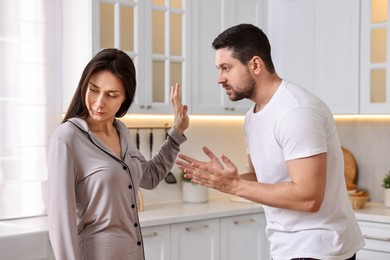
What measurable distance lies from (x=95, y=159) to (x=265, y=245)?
96.2 inches

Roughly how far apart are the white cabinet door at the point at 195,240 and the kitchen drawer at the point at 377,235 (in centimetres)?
93

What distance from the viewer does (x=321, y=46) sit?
14.3 feet

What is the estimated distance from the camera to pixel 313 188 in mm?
2178

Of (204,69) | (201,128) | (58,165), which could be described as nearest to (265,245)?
(201,128)

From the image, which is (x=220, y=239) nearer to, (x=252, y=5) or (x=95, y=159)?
(x=252, y=5)

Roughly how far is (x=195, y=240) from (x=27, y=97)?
51.9 inches

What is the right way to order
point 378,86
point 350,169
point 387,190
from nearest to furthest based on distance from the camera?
point 378,86 < point 387,190 < point 350,169

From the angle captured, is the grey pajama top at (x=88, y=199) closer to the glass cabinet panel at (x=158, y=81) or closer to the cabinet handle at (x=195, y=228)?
the cabinet handle at (x=195, y=228)

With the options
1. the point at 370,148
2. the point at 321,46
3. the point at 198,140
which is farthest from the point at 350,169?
the point at 198,140

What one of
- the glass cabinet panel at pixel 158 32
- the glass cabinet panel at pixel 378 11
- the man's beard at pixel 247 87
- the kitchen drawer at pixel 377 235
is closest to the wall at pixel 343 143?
the glass cabinet panel at pixel 158 32

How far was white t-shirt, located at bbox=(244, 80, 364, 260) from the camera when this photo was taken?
219cm

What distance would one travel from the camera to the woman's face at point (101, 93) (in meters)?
2.19

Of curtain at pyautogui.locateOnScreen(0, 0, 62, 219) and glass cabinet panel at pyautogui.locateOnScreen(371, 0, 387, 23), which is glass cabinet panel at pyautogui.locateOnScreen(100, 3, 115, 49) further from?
glass cabinet panel at pyautogui.locateOnScreen(371, 0, 387, 23)

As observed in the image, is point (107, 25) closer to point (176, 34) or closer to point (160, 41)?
point (160, 41)
